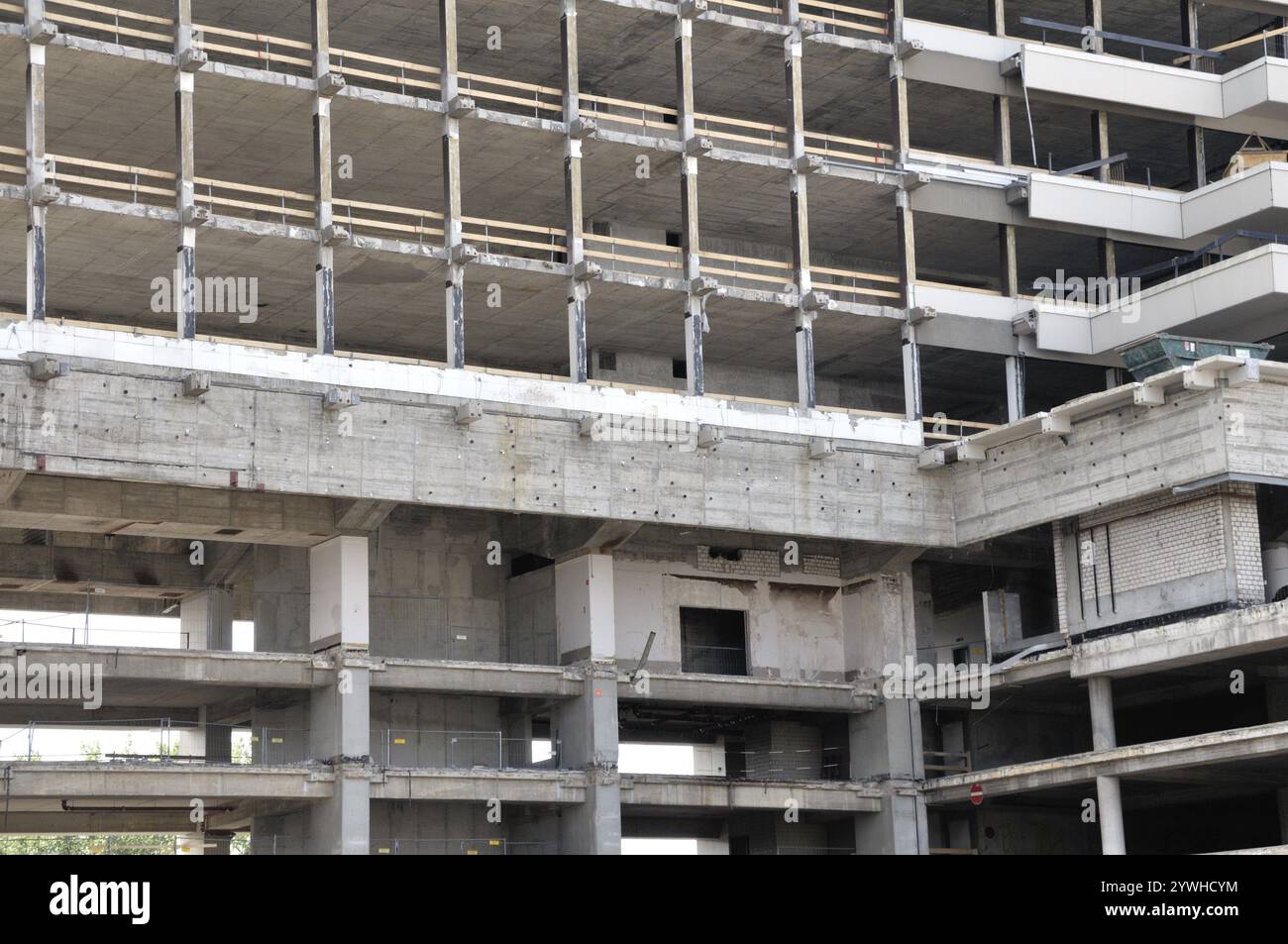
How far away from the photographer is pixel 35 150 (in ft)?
145

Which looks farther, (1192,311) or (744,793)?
(1192,311)

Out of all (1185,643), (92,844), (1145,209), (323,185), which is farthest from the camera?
(92,844)

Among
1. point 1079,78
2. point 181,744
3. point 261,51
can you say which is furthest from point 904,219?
point 181,744

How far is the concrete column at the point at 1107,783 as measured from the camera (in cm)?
4600

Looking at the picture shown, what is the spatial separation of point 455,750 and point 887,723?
39.1 feet

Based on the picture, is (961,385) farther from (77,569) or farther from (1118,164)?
(77,569)

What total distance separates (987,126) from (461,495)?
2375cm

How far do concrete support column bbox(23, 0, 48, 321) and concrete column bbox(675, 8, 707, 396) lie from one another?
16.8 m

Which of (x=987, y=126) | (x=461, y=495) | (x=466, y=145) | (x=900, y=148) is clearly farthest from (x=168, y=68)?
(x=987, y=126)

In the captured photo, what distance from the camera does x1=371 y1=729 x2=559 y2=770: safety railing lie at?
4969cm

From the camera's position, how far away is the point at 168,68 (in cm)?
4600

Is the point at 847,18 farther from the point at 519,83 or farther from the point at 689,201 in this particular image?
the point at 519,83

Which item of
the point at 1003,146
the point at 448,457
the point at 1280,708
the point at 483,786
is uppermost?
the point at 1003,146

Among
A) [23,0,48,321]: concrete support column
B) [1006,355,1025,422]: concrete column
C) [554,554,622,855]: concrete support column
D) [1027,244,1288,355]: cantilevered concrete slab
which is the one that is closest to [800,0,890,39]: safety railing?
[1027,244,1288,355]: cantilevered concrete slab
